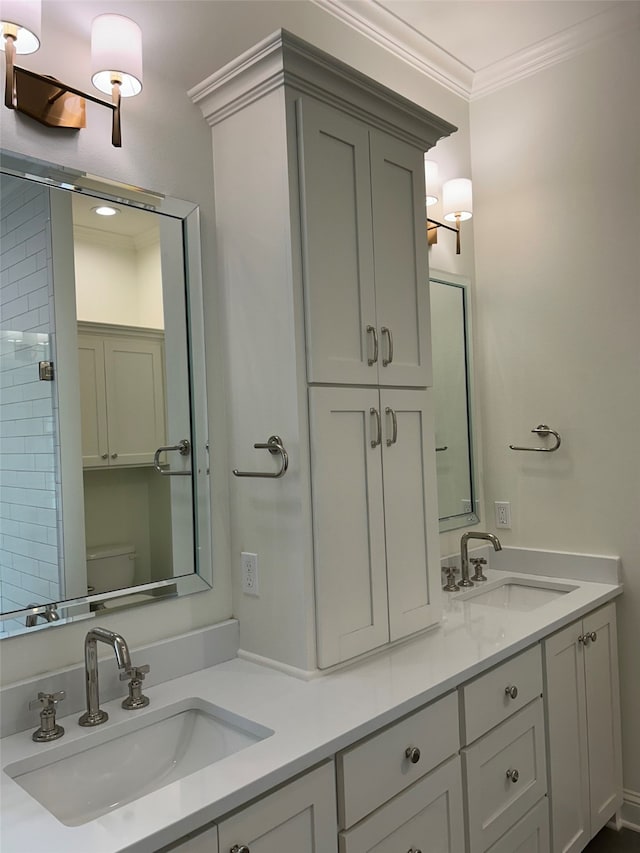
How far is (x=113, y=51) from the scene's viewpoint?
1.50 metres

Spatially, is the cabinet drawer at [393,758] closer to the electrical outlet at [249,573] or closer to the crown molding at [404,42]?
the electrical outlet at [249,573]

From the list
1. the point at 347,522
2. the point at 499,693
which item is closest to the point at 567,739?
the point at 499,693

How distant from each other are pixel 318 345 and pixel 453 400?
1162 millimetres

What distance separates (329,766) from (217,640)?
561 mm

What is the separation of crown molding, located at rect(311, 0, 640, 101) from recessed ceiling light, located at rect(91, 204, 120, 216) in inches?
44.9

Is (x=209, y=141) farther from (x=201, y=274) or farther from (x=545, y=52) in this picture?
(x=545, y=52)

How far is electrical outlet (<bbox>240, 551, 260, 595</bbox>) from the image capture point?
1803mm

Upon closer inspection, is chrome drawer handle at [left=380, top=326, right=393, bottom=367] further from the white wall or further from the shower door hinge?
the white wall

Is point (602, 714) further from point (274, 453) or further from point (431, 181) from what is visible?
point (431, 181)

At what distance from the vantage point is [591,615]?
228 cm

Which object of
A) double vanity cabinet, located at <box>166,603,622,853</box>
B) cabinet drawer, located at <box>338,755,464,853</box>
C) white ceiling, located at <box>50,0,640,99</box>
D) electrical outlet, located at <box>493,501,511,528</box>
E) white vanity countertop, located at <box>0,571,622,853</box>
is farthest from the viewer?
electrical outlet, located at <box>493,501,511,528</box>

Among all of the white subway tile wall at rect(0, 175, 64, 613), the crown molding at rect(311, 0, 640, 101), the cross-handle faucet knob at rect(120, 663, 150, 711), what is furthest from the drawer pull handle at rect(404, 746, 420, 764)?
the crown molding at rect(311, 0, 640, 101)

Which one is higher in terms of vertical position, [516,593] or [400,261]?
[400,261]

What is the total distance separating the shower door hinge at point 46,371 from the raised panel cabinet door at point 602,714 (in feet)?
5.98
